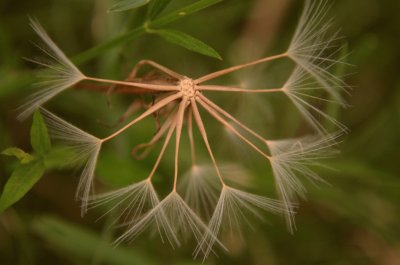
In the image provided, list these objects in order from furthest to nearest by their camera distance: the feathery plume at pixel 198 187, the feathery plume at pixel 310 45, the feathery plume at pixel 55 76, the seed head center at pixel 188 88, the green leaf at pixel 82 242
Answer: the green leaf at pixel 82 242 → the feathery plume at pixel 198 187 → the feathery plume at pixel 310 45 → the feathery plume at pixel 55 76 → the seed head center at pixel 188 88

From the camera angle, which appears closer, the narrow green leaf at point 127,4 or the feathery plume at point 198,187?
the narrow green leaf at point 127,4

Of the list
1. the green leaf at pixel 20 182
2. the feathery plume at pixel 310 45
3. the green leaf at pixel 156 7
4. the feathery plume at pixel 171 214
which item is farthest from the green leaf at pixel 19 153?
the feathery plume at pixel 310 45

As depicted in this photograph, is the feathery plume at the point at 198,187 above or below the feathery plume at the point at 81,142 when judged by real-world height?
above

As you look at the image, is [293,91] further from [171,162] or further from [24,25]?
[24,25]

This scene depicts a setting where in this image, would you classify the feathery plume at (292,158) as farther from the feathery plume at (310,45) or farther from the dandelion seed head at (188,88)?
the dandelion seed head at (188,88)

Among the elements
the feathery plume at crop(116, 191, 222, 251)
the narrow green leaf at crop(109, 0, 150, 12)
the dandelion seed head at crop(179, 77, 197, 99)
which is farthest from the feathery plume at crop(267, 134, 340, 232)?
the narrow green leaf at crop(109, 0, 150, 12)

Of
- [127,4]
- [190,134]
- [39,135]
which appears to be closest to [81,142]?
[39,135]
